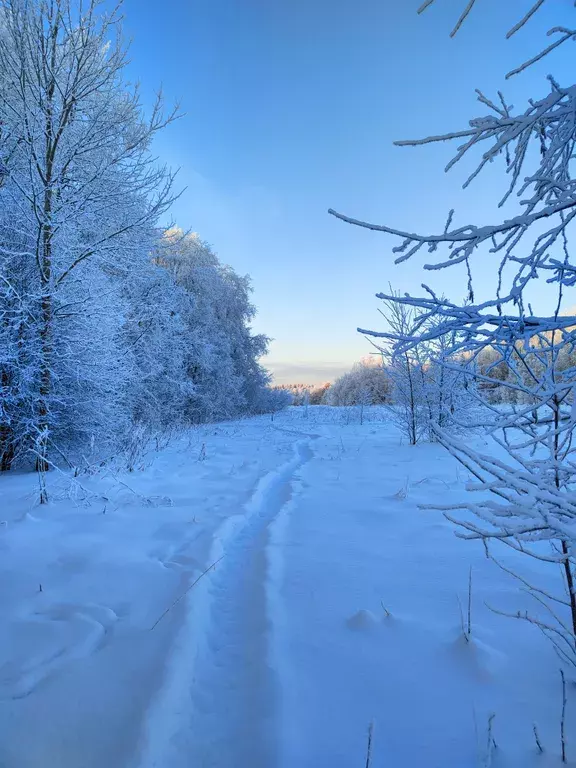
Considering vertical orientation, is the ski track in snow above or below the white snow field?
below

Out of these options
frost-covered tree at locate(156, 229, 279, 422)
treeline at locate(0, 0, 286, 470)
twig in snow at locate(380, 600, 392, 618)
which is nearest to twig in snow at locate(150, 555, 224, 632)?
twig in snow at locate(380, 600, 392, 618)

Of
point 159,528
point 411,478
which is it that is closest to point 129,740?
point 159,528

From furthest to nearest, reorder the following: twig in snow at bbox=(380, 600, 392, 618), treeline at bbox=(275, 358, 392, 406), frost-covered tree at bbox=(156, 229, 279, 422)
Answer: treeline at bbox=(275, 358, 392, 406), frost-covered tree at bbox=(156, 229, 279, 422), twig in snow at bbox=(380, 600, 392, 618)

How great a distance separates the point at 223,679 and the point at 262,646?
23 cm

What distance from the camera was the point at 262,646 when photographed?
1857 millimetres

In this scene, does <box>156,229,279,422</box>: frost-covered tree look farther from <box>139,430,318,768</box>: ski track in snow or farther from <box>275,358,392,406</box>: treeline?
<box>139,430,318,768</box>: ski track in snow

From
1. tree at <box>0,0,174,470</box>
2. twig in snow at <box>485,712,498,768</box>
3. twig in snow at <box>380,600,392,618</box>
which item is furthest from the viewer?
tree at <box>0,0,174,470</box>

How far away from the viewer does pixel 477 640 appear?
5.75 feet

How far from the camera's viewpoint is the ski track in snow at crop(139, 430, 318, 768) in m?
1.35

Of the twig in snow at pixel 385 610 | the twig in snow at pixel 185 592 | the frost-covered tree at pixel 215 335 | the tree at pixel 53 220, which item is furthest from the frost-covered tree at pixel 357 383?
the twig in snow at pixel 385 610

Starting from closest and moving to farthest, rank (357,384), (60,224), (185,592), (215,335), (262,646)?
(262,646), (185,592), (60,224), (215,335), (357,384)

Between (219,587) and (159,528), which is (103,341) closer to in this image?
(159,528)

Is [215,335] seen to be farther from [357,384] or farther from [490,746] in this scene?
[357,384]

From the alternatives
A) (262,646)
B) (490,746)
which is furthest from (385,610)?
(490,746)
